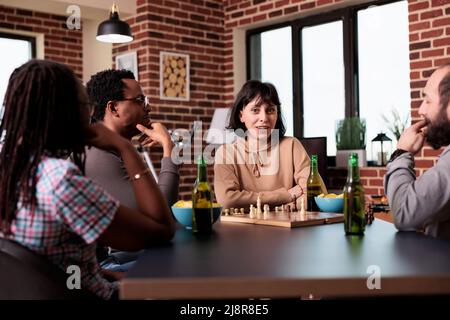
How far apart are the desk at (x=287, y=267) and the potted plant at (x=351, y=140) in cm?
313

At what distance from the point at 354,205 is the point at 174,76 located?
12.4 feet

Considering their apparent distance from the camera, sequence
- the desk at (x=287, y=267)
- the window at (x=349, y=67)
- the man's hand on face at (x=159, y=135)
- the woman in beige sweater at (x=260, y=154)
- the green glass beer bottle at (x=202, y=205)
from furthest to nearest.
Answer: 1. the window at (x=349, y=67)
2. the woman in beige sweater at (x=260, y=154)
3. the man's hand on face at (x=159, y=135)
4. the green glass beer bottle at (x=202, y=205)
5. the desk at (x=287, y=267)

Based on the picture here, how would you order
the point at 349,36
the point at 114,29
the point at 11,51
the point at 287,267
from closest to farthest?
the point at 287,267
the point at 114,29
the point at 349,36
the point at 11,51

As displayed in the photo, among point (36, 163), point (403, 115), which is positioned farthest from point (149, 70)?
point (36, 163)

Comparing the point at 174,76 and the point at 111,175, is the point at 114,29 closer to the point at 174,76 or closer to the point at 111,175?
the point at 174,76

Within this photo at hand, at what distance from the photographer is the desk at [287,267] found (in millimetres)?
1007

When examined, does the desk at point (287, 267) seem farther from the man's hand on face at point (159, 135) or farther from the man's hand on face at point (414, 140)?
the man's hand on face at point (159, 135)

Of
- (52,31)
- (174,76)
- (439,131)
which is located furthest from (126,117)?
(52,31)

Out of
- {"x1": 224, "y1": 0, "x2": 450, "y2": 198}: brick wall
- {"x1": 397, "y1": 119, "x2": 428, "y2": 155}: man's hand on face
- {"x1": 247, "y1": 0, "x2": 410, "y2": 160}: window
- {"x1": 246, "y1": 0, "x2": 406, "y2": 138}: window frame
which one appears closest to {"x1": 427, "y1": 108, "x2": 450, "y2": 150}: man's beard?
{"x1": 397, "y1": 119, "x2": 428, "y2": 155}: man's hand on face

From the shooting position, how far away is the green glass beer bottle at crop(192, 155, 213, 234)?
1.66 m

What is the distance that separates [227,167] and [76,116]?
1353mm

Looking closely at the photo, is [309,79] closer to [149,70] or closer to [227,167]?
[149,70]

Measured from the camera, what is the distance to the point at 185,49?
5254 millimetres

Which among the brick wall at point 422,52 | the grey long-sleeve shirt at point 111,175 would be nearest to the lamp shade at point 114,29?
the brick wall at point 422,52
